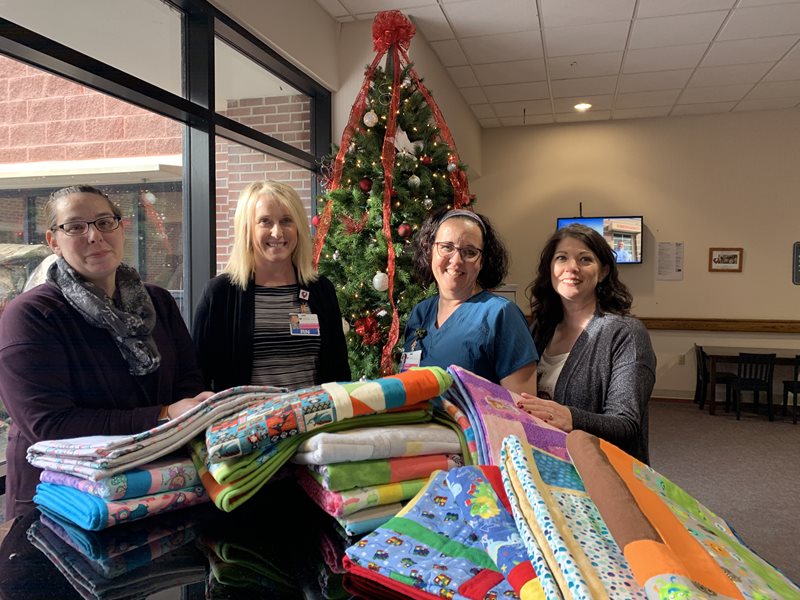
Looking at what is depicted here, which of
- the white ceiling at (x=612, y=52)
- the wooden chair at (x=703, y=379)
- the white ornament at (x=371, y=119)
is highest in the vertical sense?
the white ceiling at (x=612, y=52)

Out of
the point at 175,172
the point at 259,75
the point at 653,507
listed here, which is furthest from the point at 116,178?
the point at 653,507

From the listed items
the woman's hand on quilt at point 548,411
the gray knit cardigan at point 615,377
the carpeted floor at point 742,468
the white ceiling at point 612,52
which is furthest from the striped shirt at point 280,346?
the white ceiling at point 612,52

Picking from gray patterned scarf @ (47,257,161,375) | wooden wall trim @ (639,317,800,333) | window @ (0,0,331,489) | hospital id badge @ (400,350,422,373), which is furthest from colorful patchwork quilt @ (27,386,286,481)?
wooden wall trim @ (639,317,800,333)

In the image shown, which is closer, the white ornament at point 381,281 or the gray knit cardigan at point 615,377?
the gray knit cardigan at point 615,377

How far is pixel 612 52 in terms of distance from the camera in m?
5.09

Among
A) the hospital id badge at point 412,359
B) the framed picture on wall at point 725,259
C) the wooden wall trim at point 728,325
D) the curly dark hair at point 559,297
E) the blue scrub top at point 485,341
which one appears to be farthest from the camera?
the framed picture on wall at point 725,259

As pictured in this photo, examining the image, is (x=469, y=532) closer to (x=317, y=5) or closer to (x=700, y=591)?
(x=700, y=591)

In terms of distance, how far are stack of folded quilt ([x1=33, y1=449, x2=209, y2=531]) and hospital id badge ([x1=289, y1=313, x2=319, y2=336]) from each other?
3.75 feet

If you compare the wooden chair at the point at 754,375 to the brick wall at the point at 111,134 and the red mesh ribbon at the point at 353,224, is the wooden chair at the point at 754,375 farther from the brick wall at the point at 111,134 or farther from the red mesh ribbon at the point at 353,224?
the brick wall at the point at 111,134

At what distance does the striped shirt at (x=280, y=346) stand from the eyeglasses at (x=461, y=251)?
21.2 inches

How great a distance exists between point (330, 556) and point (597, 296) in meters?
1.35

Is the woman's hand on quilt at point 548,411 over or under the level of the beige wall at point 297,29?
under

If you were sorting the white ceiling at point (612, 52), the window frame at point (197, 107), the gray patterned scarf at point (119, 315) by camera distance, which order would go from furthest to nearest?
the white ceiling at point (612, 52) < the window frame at point (197, 107) < the gray patterned scarf at point (119, 315)

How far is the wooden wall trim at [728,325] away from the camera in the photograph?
704 centimetres
